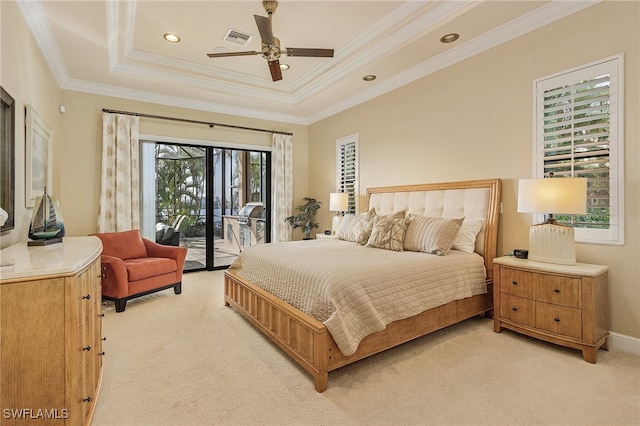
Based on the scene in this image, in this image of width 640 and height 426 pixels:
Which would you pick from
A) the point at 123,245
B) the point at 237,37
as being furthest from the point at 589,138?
the point at 123,245

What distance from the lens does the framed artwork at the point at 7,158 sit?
6.84 ft

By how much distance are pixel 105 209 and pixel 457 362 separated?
189 inches

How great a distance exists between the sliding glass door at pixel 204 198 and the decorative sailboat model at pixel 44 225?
2692mm

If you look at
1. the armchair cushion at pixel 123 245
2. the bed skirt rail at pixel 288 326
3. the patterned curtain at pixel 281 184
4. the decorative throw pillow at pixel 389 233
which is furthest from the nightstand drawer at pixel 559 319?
the armchair cushion at pixel 123 245

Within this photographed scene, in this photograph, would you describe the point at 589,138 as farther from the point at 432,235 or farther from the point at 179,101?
the point at 179,101

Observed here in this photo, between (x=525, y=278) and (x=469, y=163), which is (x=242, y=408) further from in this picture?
(x=469, y=163)

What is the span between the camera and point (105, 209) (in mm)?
4512

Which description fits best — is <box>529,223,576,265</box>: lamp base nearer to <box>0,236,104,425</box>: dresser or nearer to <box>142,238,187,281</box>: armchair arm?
<box>0,236,104,425</box>: dresser

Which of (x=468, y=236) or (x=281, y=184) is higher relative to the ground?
(x=281, y=184)

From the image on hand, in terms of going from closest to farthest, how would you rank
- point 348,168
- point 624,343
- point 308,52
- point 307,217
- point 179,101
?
point 624,343
point 308,52
point 179,101
point 348,168
point 307,217

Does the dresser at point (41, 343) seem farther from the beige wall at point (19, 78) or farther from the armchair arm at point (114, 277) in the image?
the armchair arm at point (114, 277)

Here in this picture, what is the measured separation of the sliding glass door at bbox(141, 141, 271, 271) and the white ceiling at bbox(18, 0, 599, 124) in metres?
0.95

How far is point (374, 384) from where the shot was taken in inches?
82.5

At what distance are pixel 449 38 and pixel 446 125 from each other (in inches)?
37.2
